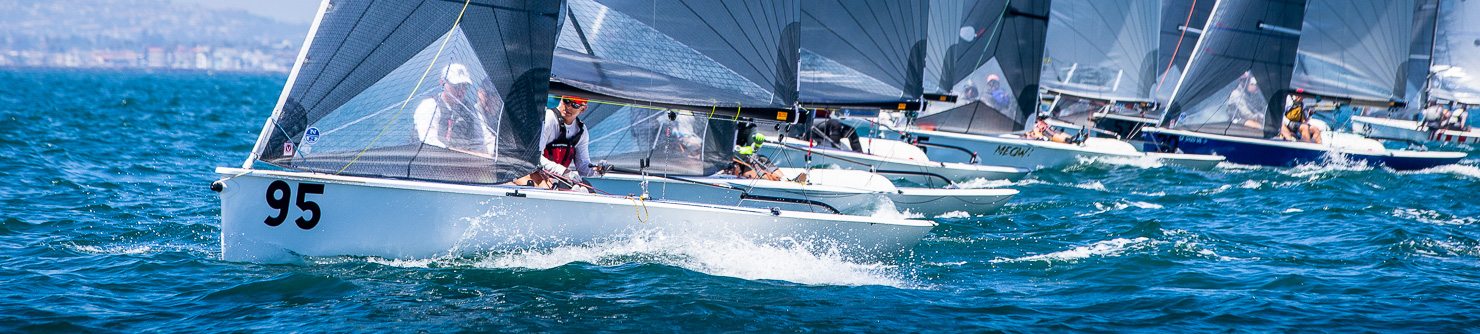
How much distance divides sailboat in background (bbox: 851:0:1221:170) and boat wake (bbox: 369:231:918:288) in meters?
8.62

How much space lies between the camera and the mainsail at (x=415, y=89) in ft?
21.1

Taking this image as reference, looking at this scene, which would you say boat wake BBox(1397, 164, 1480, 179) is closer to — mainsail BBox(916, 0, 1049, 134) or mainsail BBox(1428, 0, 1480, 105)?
mainsail BBox(916, 0, 1049, 134)

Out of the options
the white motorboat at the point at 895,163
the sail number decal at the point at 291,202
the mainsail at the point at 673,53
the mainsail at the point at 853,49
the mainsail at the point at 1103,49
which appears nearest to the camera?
the sail number decal at the point at 291,202

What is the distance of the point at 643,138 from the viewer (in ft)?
31.2

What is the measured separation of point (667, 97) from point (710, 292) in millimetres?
1954

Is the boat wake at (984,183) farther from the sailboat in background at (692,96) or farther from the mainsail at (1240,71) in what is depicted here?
the mainsail at (1240,71)

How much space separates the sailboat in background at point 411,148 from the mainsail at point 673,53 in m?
0.89

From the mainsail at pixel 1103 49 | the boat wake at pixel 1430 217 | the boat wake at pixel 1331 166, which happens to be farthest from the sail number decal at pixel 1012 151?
the boat wake at pixel 1430 217

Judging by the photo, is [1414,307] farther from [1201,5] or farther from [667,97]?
[1201,5]

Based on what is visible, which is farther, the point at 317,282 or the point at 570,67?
the point at 570,67

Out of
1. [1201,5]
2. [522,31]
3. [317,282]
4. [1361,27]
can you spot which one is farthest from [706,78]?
[1201,5]

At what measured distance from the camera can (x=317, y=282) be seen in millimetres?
6398

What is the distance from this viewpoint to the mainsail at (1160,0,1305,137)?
16.9m

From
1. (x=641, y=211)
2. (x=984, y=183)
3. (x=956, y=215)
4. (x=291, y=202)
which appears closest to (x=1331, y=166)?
(x=984, y=183)
